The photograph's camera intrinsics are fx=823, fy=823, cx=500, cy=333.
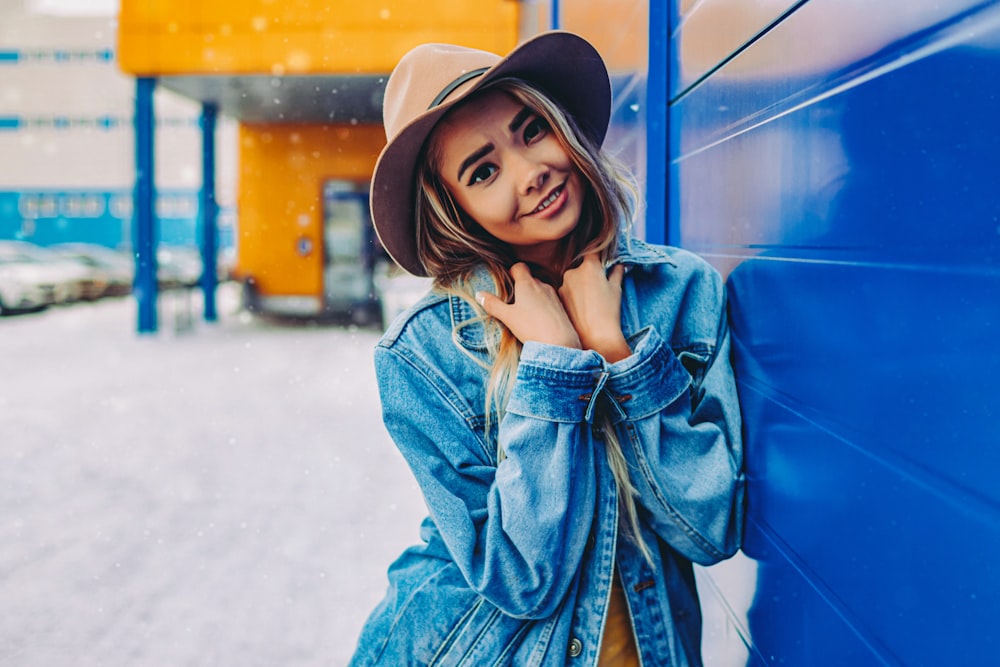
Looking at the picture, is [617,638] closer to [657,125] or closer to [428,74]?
[428,74]

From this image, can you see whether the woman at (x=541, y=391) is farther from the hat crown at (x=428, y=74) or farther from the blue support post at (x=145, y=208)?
the blue support post at (x=145, y=208)

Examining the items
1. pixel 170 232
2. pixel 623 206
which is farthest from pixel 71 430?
pixel 170 232

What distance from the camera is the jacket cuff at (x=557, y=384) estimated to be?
4.01ft

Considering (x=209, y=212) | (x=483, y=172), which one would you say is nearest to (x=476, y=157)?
(x=483, y=172)

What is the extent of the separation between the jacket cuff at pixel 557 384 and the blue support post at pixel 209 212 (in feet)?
47.8

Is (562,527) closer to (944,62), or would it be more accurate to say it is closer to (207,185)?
(944,62)

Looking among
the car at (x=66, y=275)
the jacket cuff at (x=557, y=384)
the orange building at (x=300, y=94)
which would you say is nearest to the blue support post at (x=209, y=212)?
the orange building at (x=300, y=94)

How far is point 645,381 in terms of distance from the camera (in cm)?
124

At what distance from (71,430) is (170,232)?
33957 millimetres

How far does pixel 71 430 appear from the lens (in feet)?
20.0

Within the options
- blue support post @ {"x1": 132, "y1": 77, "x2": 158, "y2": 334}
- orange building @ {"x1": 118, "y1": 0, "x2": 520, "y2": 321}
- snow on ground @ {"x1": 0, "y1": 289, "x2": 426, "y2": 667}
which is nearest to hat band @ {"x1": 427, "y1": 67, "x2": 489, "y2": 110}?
snow on ground @ {"x1": 0, "y1": 289, "x2": 426, "y2": 667}

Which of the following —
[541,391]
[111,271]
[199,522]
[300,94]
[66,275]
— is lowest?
[199,522]

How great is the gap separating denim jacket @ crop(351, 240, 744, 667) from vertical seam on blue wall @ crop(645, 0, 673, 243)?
2.21 feet

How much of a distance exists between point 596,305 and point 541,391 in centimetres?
21
